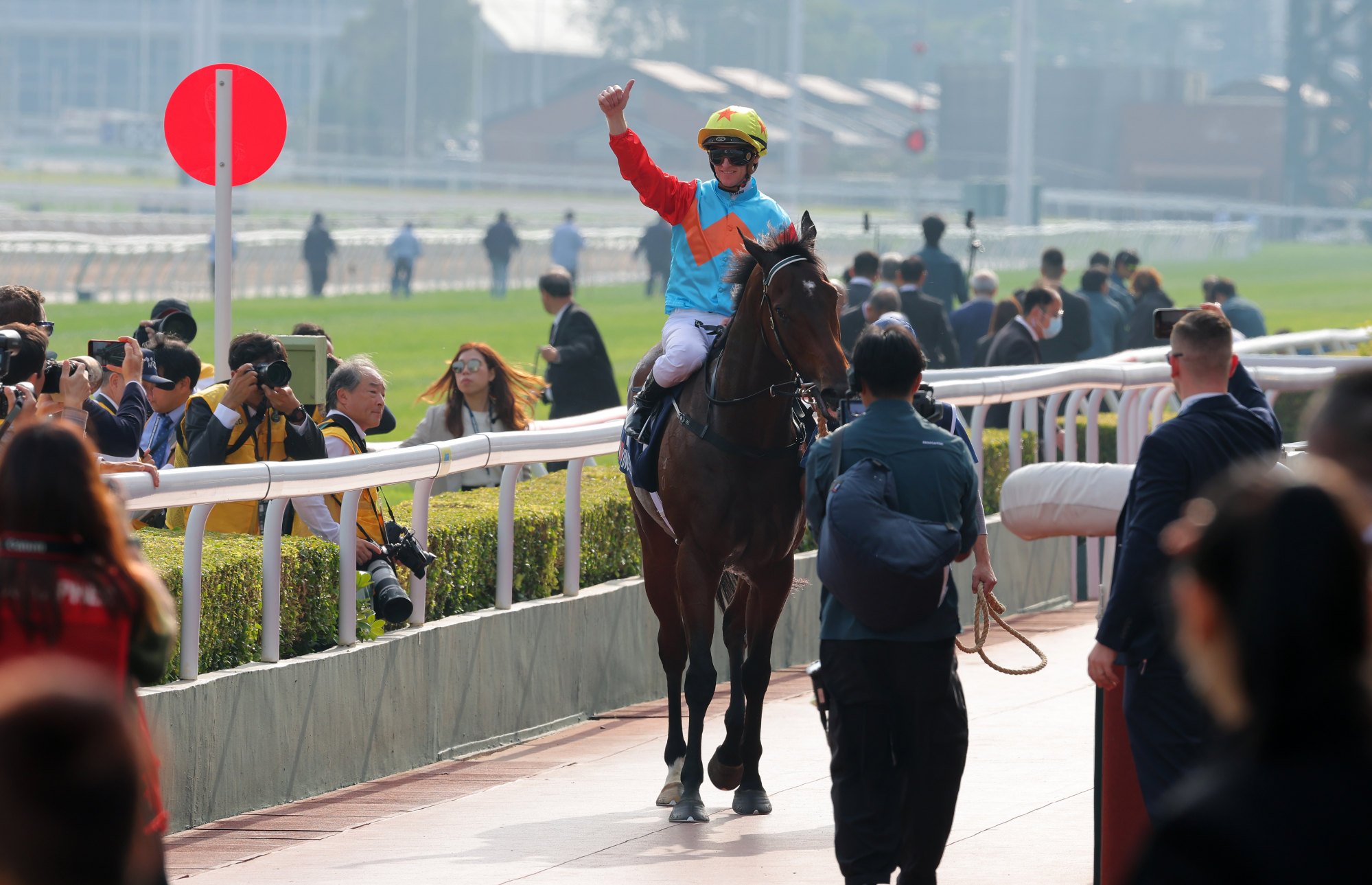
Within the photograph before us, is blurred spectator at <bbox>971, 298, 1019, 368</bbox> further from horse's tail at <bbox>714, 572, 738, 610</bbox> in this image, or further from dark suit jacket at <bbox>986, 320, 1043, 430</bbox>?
horse's tail at <bbox>714, 572, 738, 610</bbox>

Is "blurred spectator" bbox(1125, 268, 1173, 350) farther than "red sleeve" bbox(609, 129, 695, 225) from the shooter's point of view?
Yes

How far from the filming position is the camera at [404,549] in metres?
7.15

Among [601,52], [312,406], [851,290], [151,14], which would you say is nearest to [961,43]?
[601,52]

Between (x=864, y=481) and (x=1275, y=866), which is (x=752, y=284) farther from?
(x=1275, y=866)

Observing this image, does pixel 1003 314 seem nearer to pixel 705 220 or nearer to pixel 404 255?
pixel 705 220

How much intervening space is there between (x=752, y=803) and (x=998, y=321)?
925 centimetres

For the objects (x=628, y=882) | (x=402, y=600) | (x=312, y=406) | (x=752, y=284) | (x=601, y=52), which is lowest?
(x=628, y=882)

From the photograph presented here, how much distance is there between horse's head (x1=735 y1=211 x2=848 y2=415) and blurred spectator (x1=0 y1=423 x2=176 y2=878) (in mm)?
3101

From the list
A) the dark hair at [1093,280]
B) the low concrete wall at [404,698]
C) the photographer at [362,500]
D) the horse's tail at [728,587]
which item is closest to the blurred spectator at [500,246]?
the dark hair at [1093,280]

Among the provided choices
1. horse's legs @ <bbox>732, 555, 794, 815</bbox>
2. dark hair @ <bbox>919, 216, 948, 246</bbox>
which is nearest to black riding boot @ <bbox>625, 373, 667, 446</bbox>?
horse's legs @ <bbox>732, 555, 794, 815</bbox>

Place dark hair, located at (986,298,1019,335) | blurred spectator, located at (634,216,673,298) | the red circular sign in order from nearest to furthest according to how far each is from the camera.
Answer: the red circular sign
dark hair, located at (986,298,1019,335)
blurred spectator, located at (634,216,673,298)

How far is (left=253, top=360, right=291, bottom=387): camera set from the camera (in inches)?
281

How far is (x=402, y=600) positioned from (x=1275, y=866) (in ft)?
16.9

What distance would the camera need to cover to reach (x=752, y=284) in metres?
6.65
